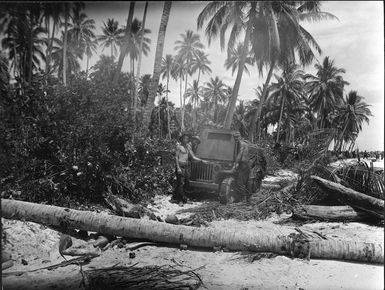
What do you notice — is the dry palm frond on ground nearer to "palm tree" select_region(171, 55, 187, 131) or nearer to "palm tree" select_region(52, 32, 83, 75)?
"palm tree" select_region(171, 55, 187, 131)

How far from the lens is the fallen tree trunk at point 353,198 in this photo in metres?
3.74

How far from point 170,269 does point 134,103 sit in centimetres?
253

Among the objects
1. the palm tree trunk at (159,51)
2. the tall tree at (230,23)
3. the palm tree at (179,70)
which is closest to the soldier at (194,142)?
the palm tree trunk at (159,51)

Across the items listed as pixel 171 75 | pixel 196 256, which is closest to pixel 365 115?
pixel 171 75

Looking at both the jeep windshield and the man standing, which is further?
the jeep windshield

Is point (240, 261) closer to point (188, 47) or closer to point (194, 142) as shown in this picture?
point (194, 142)

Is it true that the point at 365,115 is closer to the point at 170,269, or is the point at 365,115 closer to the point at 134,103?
the point at 170,269

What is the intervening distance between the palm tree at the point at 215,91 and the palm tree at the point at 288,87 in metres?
0.50

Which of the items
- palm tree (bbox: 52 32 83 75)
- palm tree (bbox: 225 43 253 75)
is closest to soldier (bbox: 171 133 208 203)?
palm tree (bbox: 225 43 253 75)

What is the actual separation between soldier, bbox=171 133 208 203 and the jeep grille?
A: 84 millimetres

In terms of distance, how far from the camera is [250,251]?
3682mm

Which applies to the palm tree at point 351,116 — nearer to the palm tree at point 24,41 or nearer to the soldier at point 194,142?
the soldier at point 194,142

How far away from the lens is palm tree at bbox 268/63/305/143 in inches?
125

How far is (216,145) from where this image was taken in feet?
15.5
